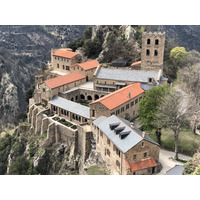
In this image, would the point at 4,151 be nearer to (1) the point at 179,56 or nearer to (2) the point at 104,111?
(2) the point at 104,111

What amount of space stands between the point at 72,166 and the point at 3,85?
3936 inches

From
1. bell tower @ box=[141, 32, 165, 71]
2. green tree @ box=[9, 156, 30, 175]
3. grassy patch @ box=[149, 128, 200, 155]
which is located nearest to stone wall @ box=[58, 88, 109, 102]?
bell tower @ box=[141, 32, 165, 71]

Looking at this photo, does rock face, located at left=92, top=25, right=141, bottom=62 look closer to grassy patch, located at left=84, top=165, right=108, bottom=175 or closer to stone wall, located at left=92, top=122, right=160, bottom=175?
stone wall, located at left=92, top=122, right=160, bottom=175

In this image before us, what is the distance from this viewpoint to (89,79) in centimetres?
6944

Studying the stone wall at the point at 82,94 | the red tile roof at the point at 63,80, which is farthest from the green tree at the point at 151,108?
the red tile roof at the point at 63,80

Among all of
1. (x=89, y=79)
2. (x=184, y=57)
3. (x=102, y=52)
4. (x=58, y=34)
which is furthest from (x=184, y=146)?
(x=58, y=34)

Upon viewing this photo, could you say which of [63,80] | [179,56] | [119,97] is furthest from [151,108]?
[179,56]

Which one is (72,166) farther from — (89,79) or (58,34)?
(58,34)

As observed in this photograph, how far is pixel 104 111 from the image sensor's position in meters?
44.5

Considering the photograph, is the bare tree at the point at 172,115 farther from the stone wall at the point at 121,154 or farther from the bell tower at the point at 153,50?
the bell tower at the point at 153,50

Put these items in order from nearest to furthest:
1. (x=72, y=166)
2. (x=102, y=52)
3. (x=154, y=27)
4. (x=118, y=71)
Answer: (x=72, y=166) < (x=118, y=71) < (x=102, y=52) < (x=154, y=27)

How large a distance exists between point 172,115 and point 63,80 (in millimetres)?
30982

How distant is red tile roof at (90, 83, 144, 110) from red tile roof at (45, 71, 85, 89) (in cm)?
1627

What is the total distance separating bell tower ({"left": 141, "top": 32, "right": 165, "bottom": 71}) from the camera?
61672 mm
